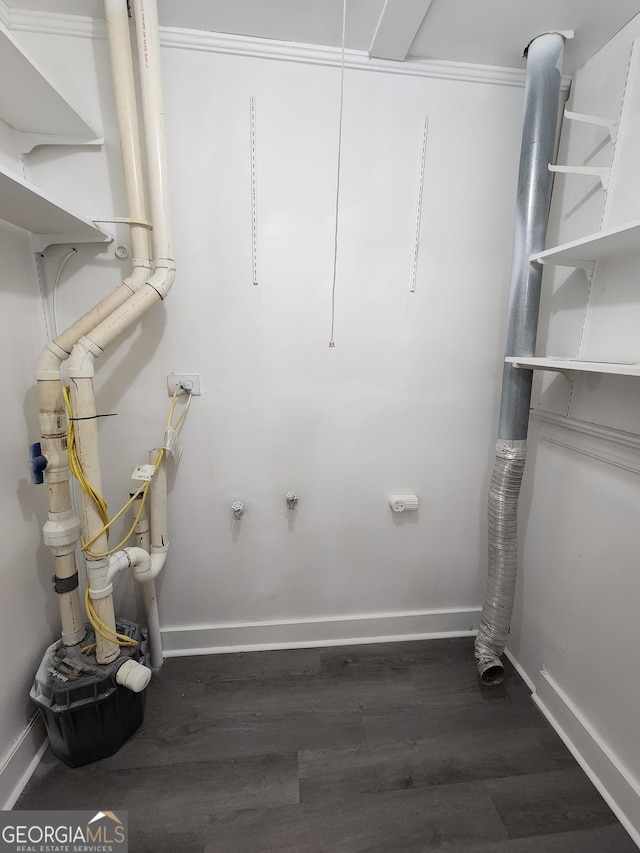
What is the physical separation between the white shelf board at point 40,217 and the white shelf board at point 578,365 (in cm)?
150

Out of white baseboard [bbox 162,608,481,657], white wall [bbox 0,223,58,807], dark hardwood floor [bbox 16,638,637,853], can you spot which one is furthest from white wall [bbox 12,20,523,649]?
dark hardwood floor [bbox 16,638,637,853]

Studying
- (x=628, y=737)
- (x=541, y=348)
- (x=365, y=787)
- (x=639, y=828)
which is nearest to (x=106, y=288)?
(x=541, y=348)

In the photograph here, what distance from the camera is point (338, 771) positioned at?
4.04ft

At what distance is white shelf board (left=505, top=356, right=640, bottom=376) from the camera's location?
0.90 metres

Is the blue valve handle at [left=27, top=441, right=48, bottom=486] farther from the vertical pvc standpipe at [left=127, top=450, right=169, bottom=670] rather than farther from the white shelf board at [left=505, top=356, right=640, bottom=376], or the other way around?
the white shelf board at [left=505, top=356, right=640, bottom=376]

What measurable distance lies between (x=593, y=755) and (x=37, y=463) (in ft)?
7.10

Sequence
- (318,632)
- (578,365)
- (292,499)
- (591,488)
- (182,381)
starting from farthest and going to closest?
(318,632)
(292,499)
(182,381)
(591,488)
(578,365)

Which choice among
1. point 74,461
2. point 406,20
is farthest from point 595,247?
point 74,461

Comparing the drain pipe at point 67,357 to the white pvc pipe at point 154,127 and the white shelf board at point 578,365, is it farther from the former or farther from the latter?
the white shelf board at point 578,365

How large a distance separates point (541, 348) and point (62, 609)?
216 centimetres

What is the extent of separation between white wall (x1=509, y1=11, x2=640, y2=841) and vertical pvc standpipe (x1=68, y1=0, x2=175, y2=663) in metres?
1.51

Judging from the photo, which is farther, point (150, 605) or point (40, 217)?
point (150, 605)

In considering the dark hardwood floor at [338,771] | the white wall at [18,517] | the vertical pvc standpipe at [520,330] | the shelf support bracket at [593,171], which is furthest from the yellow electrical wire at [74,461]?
the shelf support bracket at [593,171]

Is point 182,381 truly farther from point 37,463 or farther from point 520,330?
point 520,330
